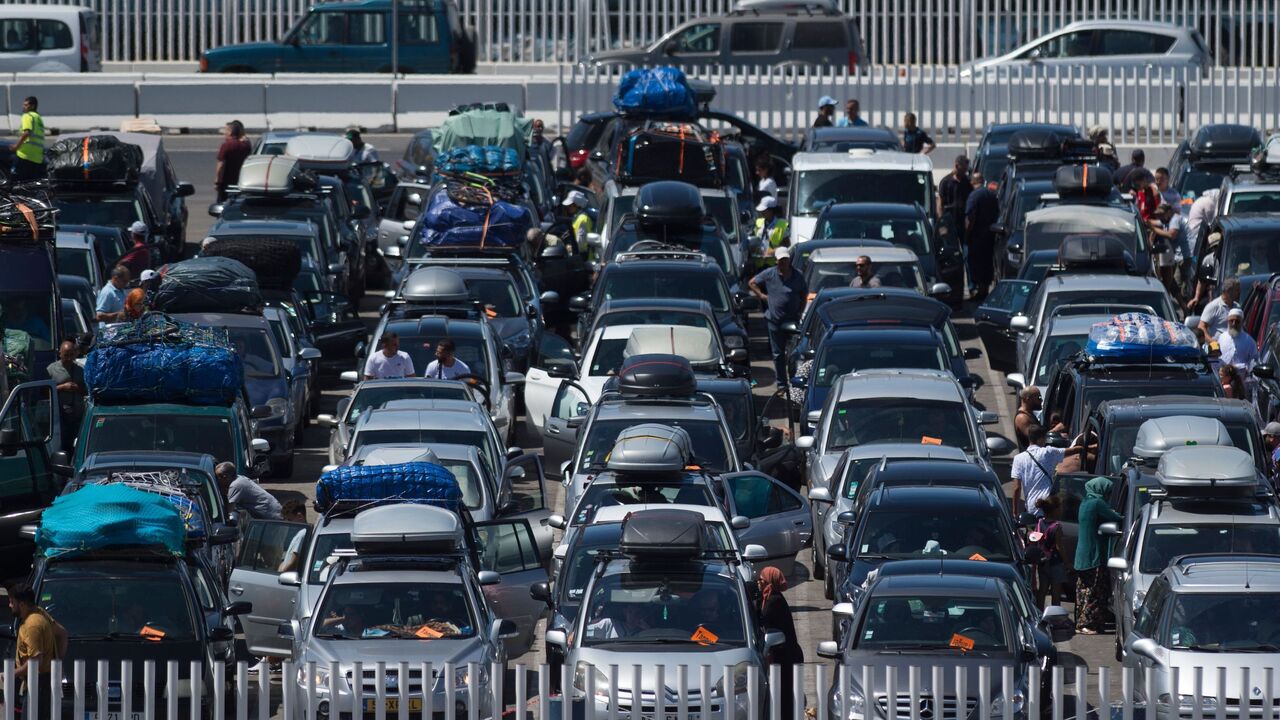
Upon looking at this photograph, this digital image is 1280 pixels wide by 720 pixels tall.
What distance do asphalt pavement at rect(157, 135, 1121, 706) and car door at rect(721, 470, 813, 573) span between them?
1.37 ft

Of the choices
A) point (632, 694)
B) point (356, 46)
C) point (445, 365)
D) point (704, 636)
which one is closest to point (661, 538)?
point (704, 636)

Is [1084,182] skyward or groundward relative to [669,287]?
skyward

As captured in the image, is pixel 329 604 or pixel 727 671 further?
pixel 329 604

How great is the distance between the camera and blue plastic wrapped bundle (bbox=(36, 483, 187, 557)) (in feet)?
61.1

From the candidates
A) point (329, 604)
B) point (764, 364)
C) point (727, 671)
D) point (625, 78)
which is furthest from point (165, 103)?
point (727, 671)

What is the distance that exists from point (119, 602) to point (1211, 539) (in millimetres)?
7949

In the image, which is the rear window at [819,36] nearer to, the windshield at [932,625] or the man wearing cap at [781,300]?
the man wearing cap at [781,300]

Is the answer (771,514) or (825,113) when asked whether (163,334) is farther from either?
(825,113)

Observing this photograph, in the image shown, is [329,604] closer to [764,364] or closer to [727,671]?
[727,671]

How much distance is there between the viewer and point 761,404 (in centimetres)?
2892

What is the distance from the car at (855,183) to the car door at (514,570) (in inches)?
557

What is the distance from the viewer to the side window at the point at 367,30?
47.0 m

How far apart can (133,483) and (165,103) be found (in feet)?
80.5

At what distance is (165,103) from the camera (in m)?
44.4
